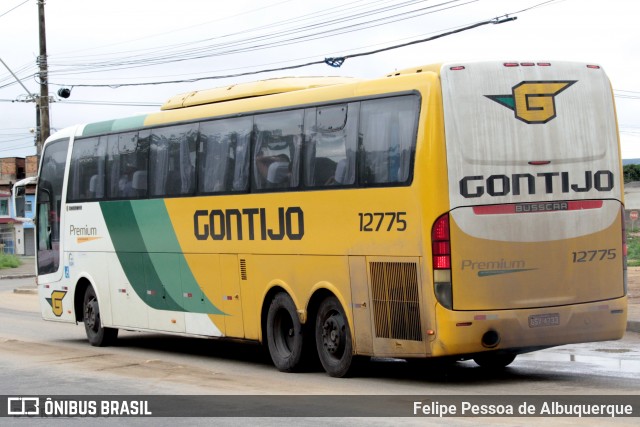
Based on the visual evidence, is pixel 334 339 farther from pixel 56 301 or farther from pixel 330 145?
pixel 56 301

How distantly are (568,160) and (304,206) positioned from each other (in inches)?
132

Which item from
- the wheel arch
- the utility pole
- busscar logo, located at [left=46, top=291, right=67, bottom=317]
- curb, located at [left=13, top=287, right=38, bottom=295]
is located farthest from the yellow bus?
the utility pole

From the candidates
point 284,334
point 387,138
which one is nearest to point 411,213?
point 387,138

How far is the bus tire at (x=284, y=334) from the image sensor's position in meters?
14.9

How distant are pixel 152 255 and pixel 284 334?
3741 mm

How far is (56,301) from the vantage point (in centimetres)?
2153

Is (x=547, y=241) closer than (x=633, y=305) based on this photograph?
Yes

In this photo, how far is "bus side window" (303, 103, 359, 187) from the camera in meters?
13.9

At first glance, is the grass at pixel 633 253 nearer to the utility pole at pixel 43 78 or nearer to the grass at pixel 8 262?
the utility pole at pixel 43 78

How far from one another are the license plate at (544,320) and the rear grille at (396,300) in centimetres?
122

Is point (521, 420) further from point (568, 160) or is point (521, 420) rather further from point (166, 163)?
point (166, 163)

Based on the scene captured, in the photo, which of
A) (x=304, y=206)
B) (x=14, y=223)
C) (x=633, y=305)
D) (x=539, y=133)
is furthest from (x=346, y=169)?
(x=14, y=223)

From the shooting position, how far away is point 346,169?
13969 millimetres

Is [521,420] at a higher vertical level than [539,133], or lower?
lower
